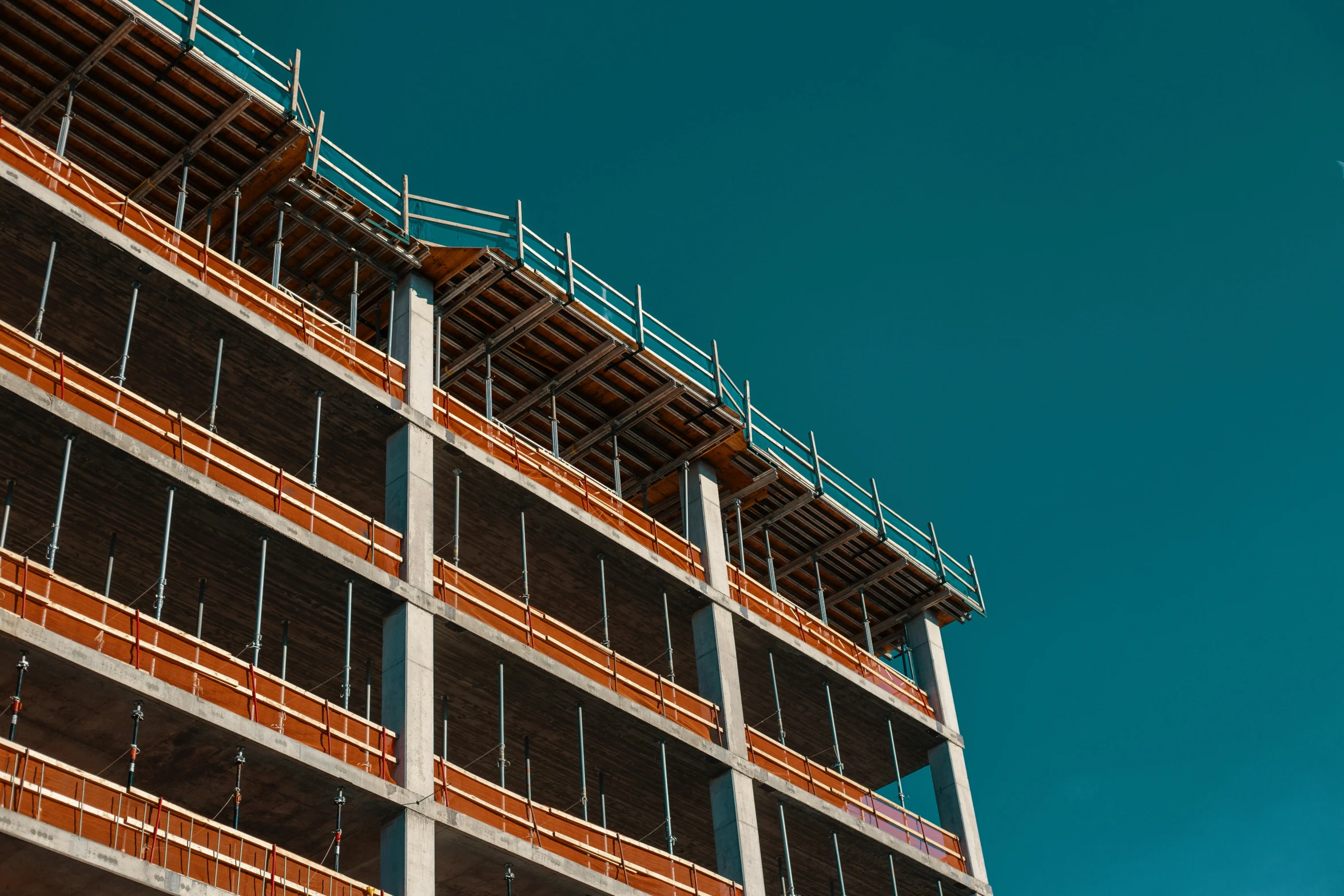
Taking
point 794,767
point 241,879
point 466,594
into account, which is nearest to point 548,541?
point 466,594

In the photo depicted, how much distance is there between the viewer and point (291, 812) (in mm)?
31016

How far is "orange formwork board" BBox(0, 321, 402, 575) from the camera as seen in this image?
29953mm

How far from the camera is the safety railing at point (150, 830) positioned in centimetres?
2478

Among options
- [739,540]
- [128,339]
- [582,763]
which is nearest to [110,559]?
[128,339]

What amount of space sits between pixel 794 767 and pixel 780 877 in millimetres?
4532

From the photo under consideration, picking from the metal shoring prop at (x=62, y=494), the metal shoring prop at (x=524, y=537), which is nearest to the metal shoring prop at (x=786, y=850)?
the metal shoring prop at (x=524, y=537)

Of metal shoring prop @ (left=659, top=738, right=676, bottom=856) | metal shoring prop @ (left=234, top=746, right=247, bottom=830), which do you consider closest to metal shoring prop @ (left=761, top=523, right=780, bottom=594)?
metal shoring prop @ (left=659, top=738, right=676, bottom=856)

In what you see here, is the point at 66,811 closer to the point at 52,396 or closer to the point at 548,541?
the point at 52,396

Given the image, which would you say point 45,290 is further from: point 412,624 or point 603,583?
point 603,583

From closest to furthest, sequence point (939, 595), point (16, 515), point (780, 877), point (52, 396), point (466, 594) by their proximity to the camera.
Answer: point (52, 396), point (16, 515), point (466, 594), point (780, 877), point (939, 595)

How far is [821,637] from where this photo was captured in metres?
45.5

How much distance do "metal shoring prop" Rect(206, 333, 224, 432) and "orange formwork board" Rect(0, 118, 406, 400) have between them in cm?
102

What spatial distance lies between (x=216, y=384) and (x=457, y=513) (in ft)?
21.1

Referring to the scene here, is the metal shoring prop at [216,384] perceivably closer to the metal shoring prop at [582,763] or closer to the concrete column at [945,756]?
the metal shoring prop at [582,763]
